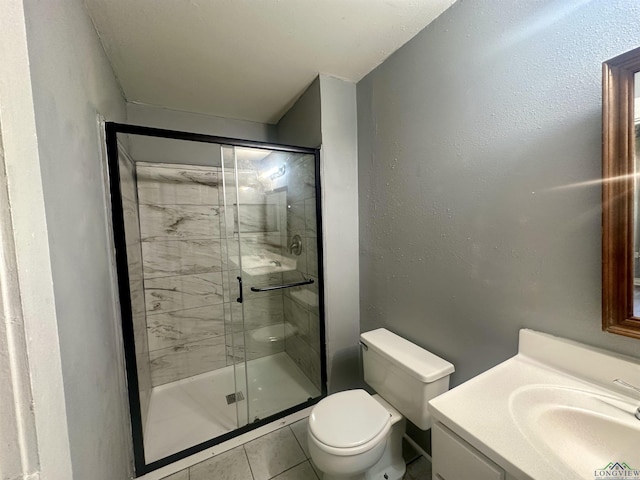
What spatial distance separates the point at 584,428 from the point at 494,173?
2.89ft

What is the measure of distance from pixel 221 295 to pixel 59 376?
1.91 metres

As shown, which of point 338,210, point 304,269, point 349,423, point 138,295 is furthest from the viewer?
point 304,269

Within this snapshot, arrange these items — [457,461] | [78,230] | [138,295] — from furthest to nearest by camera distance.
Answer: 1. [138,295]
2. [78,230]
3. [457,461]

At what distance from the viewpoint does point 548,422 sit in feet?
2.45

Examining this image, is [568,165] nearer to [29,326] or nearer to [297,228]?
[29,326]

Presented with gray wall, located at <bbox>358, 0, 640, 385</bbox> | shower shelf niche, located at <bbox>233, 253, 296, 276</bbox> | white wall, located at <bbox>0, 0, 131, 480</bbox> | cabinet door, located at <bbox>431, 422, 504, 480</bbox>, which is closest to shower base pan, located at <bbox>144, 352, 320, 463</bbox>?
white wall, located at <bbox>0, 0, 131, 480</bbox>

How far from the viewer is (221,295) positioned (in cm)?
235

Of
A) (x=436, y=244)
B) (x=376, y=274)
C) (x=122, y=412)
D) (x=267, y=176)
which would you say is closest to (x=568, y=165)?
(x=436, y=244)

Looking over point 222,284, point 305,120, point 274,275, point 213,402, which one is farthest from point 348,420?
point 305,120

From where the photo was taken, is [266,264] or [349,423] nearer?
[349,423]

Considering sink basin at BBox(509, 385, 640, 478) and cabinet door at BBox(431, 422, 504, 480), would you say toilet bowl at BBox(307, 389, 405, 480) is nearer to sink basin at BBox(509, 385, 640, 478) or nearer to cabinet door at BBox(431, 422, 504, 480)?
cabinet door at BBox(431, 422, 504, 480)

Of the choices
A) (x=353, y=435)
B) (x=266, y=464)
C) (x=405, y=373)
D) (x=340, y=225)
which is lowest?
(x=266, y=464)

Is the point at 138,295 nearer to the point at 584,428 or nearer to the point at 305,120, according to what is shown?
the point at 305,120

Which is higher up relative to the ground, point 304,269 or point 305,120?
point 305,120
